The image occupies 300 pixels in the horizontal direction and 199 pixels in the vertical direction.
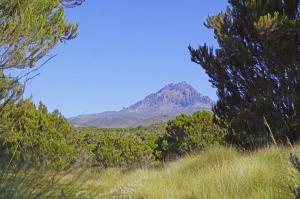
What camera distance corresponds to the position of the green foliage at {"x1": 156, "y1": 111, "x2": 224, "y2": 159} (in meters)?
25.9

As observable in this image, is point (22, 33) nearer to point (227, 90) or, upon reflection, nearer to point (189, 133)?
point (227, 90)

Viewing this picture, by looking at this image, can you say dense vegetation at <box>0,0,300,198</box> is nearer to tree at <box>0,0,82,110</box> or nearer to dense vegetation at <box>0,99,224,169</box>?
tree at <box>0,0,82,110</box>

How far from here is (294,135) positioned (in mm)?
11141

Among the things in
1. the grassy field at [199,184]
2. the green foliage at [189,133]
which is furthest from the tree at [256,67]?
the green foliage at [189,133]

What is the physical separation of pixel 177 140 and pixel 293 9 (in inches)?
670

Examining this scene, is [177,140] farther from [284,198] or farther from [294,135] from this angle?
[284,198]

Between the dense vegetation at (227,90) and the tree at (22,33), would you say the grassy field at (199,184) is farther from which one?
the tree at (22,33)

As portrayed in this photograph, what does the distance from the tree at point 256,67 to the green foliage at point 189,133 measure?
12903 mm

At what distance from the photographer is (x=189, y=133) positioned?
26516mm

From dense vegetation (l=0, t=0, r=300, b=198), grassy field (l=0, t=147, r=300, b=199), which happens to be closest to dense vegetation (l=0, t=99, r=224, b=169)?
dense vegetation (l=0, t=0, r=300, b=198)

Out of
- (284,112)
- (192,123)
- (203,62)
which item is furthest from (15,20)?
(192,123)

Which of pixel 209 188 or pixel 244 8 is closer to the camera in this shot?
pixel 209 188

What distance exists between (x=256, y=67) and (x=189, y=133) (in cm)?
1523

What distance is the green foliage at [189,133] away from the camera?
84.9 feet
